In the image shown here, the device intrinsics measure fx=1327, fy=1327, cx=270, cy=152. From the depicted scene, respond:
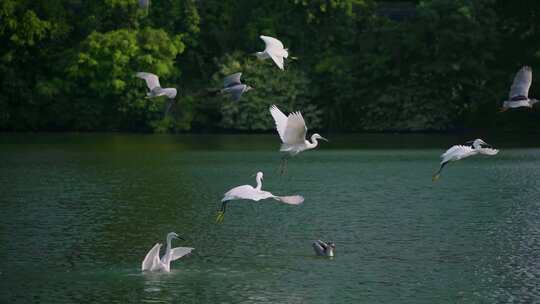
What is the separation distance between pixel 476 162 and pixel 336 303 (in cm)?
2455

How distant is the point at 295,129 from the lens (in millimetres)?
19969

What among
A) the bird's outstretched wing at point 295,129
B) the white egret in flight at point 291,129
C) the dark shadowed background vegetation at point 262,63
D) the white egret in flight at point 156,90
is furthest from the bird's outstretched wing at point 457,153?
the dark shadowed background vegetation at point 262,63

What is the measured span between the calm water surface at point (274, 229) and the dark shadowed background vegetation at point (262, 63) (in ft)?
42.9

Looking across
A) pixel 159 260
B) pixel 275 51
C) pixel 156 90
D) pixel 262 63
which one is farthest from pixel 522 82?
pixel 262 63

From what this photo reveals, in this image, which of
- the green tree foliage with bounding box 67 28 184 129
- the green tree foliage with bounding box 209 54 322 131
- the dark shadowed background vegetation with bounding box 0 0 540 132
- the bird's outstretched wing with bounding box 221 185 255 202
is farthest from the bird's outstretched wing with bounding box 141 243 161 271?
the green tree foliage with bounding box 209 54 322 131

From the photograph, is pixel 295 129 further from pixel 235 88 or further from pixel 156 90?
pixel 156 90

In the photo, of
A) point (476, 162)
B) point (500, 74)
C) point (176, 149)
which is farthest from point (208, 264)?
point (500, 74)

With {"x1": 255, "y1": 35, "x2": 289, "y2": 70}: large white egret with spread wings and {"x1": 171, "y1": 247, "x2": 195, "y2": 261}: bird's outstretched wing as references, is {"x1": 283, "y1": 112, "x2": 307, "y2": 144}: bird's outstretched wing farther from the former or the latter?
{"x1": 255, "y1": 35, "x2": 289, "y2": 70}: large white egret with spread wings

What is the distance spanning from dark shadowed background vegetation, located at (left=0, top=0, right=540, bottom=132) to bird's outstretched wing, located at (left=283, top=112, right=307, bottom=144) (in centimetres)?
3482

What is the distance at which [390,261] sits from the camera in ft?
65.5

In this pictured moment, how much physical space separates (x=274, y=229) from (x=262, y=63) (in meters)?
36.1

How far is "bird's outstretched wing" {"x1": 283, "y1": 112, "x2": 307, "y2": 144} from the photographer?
19.6 m

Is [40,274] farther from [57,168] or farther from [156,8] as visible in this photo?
[156,8]

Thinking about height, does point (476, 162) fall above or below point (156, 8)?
below
